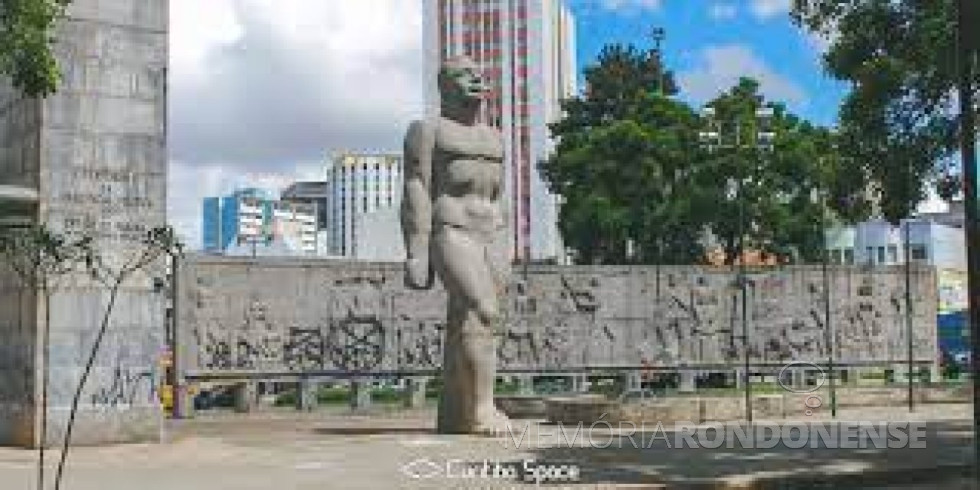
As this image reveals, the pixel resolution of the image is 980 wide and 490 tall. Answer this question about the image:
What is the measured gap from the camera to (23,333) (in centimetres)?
1911

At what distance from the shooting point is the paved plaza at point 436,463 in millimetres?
13867

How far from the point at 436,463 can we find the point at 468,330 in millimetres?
3623

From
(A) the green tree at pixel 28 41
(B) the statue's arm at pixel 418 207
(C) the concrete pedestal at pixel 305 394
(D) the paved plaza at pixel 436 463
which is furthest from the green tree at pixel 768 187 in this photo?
(A) the green tree at pixel 28 41

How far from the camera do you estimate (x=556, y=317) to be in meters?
35.8

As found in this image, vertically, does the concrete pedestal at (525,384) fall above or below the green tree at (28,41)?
below

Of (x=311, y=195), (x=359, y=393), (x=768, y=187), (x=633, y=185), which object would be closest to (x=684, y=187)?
(x=633, y=185)

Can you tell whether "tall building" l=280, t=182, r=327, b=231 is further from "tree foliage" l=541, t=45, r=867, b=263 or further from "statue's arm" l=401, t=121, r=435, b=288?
"statue's arm" l=401, t=121, r=435, b=288

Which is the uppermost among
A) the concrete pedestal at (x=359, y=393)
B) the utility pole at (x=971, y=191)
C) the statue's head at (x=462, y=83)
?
the statue's head at (x=462, y=83)

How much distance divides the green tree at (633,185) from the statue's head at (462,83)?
30.8 metres

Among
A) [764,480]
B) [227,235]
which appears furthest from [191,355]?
[227,235]

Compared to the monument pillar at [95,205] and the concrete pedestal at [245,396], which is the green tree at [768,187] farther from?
the monument pillar at [95,205]

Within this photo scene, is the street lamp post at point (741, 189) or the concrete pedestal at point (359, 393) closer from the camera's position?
the street lamp post at point (741, 189)

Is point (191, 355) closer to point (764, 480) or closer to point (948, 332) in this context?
point (764, 480)

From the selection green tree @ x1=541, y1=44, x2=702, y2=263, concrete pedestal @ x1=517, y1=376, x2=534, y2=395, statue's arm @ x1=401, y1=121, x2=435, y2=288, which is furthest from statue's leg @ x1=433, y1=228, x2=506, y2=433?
green tree @ x1=541, y1=44, x2=702, y2=263
